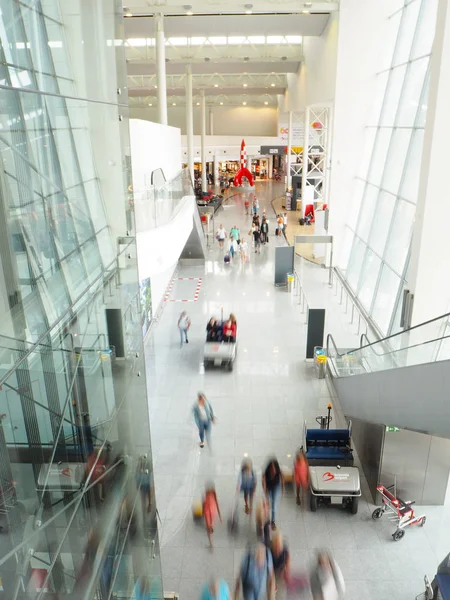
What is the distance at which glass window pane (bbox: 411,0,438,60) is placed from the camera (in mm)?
16359

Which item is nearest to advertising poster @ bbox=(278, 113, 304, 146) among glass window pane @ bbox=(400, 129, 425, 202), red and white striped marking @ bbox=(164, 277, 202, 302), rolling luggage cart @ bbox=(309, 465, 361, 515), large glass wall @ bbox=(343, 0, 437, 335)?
large glass wall @ bbox=(343, 0, 437, 335)

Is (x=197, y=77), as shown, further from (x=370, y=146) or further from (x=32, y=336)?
(x=32, y=336)

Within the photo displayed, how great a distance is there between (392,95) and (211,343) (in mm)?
12421

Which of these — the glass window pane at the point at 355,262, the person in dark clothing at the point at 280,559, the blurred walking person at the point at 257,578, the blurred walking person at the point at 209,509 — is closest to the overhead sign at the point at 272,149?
the glass window pane at the point at 355,262

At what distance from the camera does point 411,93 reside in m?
17.5

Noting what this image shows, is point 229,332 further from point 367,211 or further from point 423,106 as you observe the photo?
point 367,211

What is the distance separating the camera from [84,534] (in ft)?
11.9

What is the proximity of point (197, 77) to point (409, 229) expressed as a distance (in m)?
33.0

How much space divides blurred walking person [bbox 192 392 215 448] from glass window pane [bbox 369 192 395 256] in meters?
9.81

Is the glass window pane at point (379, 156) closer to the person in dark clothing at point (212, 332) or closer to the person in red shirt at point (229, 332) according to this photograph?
the person in red shirt at point (229, 332)

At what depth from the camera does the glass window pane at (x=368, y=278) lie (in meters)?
18.4

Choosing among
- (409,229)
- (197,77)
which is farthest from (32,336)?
(197,77)

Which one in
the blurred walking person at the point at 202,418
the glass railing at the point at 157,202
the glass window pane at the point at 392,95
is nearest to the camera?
the blurred walking person at the point at 202,418

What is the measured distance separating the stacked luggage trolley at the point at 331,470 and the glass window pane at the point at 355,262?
10.9 metres
